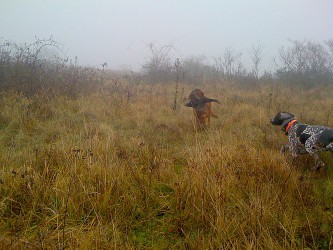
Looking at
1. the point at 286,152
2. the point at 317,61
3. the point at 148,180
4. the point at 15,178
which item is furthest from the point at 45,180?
the point at 317,61

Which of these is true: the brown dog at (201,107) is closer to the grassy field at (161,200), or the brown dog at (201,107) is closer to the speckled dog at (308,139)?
the grassy field at (161,200)

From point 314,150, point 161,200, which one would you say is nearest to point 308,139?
point 314,150

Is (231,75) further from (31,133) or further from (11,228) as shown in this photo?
(11,228)

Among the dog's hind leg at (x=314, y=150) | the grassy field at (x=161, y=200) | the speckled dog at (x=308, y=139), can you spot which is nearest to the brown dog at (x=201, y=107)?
the grassy field at (x=161, y=200)

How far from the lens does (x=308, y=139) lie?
3.26 metres

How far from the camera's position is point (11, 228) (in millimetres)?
2053

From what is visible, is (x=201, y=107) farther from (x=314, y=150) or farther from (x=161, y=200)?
(x=161, y=200)

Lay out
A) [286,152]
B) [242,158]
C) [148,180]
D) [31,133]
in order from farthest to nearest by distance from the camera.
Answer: [31,133] < [286,152] < [242,158] < [148,180]

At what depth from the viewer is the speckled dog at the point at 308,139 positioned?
10.3ft

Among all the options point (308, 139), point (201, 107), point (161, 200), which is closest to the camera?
point (161, 200)

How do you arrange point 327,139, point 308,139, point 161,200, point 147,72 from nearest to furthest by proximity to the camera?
point 161,200 → point 327,139 → point 308,139 → point 147,72

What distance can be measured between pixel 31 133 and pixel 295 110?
6.81 meters

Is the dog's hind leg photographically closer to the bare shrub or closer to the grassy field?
the grassy field

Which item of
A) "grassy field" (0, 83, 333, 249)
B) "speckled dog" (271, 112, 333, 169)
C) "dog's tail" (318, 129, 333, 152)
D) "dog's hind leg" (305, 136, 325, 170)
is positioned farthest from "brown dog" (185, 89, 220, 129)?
"dog's tail" (318, 129, 333, 152)
